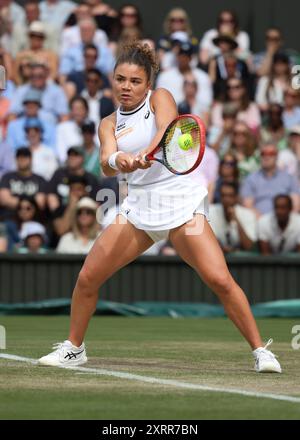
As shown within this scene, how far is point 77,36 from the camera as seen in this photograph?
17.3 meters

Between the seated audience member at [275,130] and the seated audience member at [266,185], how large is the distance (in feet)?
3.22

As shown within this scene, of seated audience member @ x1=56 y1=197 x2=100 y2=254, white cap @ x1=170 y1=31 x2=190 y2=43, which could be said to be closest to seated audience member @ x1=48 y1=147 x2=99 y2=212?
seated audience member @ x1=56 y1=197 x2=100 y2=254

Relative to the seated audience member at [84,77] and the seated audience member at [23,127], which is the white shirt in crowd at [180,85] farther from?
the seated audience member at [23,127]

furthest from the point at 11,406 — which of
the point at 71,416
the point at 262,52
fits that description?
the point at 262,52

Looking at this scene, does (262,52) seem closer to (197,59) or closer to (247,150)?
(197,59)

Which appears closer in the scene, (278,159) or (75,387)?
(75,387)

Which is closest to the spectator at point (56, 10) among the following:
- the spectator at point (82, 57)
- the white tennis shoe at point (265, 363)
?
the spectator at point (82, 57)

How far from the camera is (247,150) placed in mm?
15625

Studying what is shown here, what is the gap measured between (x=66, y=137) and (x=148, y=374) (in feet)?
29.4

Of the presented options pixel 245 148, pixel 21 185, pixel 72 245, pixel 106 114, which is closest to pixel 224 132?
pixel 245 148

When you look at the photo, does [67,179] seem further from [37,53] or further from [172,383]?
[172,383]

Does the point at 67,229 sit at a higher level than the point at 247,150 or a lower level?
lower

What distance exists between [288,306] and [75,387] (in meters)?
7.24

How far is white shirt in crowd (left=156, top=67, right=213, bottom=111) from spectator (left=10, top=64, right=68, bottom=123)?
1374 mm
